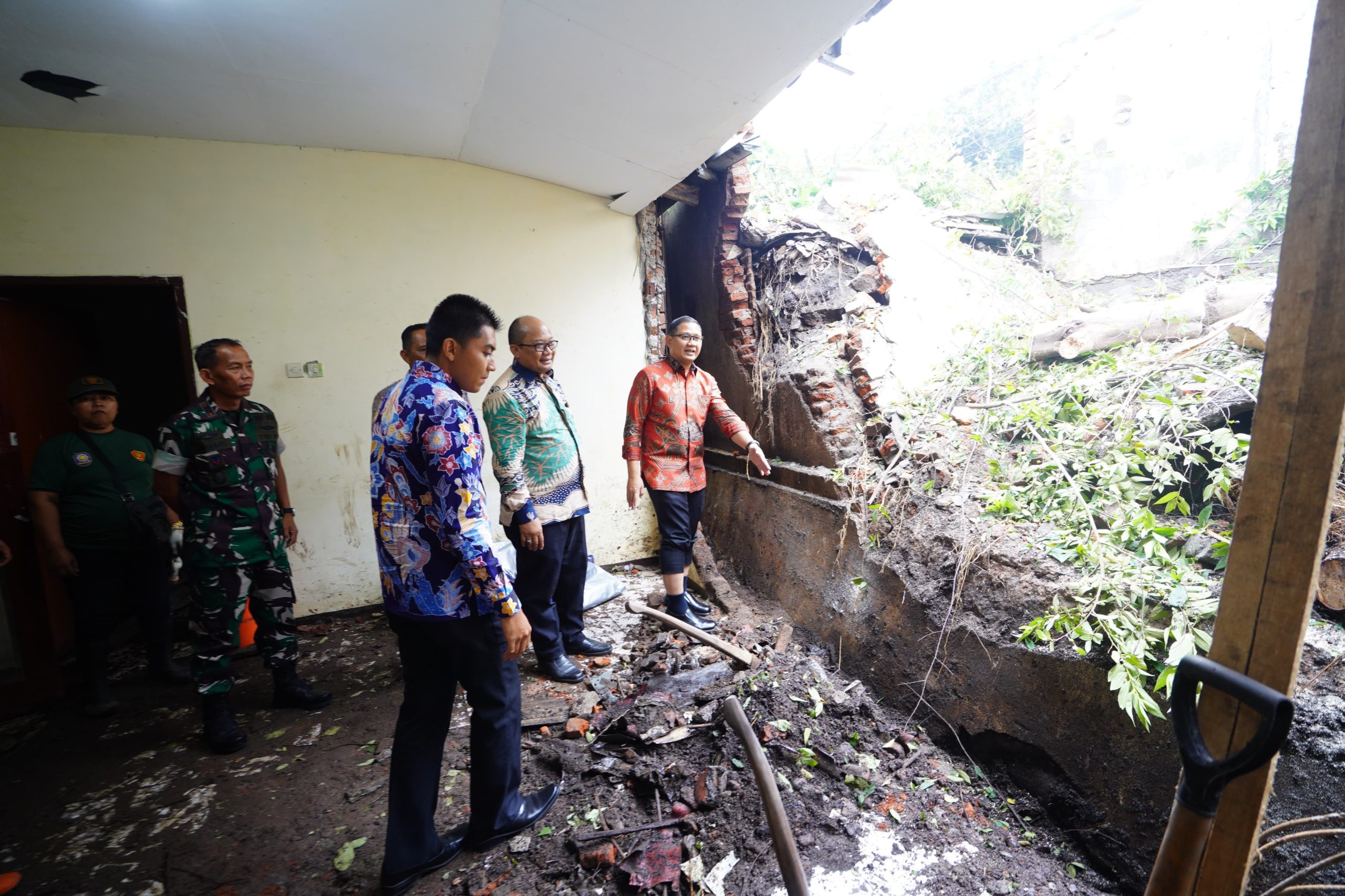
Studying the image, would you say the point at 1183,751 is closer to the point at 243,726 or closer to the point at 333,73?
the point at 243,726

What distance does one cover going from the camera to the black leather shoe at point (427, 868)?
184 centimetres

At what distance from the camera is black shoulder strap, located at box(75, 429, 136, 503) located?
2.97m

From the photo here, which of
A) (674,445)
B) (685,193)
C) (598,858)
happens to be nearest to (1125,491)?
(674,445)

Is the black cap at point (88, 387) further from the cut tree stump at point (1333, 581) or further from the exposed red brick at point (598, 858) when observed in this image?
the cut tree stump at point (1333, 581)

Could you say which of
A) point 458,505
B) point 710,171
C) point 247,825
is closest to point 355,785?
point 247,825

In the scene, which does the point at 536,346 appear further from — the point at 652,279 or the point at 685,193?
the point at 685,193

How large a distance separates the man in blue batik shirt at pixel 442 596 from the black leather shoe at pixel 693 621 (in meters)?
1.64

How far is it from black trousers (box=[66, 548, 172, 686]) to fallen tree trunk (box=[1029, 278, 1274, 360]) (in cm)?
552

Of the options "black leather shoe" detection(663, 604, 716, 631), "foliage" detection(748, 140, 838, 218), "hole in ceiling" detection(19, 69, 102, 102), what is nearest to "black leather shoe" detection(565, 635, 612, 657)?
"black leather shoe" detection(663, 604, 716, 631)

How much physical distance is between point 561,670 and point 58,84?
13.8 ft

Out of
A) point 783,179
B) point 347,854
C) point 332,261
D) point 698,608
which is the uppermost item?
point 783,179

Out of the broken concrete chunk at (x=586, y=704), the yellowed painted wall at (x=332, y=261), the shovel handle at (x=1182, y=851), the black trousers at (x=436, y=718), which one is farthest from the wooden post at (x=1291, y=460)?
the yellowed painted wall at (x=332, y=261)

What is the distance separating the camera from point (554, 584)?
3.05 meters

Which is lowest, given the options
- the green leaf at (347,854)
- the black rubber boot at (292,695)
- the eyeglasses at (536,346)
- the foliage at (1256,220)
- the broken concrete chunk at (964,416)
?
the green leaf at (347,854)
